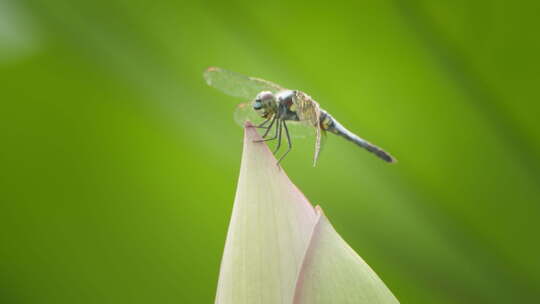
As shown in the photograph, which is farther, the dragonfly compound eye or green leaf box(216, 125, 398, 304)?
the dragonfly compound eye

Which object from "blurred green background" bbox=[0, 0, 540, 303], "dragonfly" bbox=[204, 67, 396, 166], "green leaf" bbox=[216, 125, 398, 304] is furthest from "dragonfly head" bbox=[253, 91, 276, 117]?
"green leaf" bbox=[216, 125, 398, 304]

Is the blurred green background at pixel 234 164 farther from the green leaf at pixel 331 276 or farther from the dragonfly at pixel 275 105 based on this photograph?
the green leaf at pixel 331 276

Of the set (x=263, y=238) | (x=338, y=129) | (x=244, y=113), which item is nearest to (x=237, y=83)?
(x=244, y=113)

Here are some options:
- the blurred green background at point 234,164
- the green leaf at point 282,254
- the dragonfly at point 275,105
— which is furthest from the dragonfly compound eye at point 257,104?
the green leaf at point 282,254

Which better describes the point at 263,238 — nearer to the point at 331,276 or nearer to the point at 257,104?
the point at 331,276

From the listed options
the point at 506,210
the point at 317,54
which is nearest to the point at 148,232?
the point at 317,54

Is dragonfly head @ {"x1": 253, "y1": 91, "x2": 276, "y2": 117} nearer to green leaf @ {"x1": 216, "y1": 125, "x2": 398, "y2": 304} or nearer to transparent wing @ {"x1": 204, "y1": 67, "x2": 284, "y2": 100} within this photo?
transparent wing @ {"x1": 204, "y1": 67, "x2": 284, "y2": 100}
